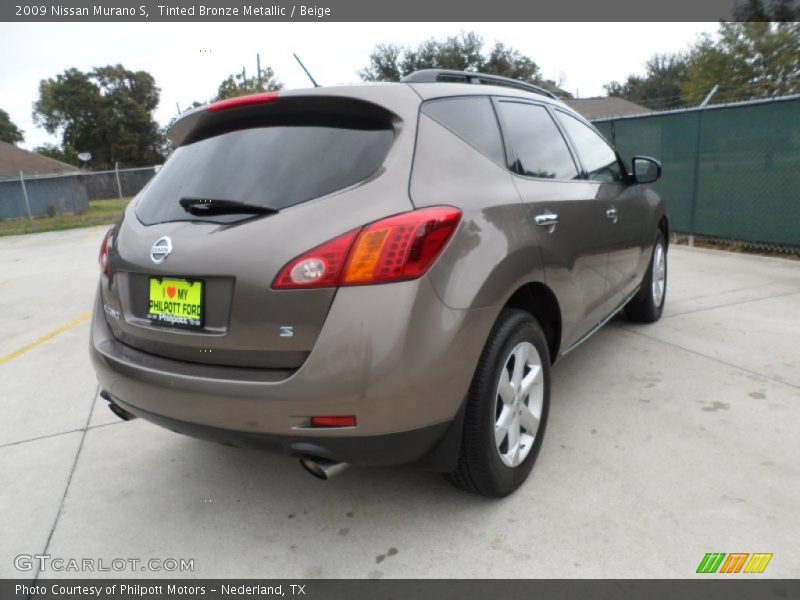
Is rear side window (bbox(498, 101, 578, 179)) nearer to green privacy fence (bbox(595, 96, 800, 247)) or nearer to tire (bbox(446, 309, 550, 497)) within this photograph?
tire (bbox(446, 309, 550, 497))

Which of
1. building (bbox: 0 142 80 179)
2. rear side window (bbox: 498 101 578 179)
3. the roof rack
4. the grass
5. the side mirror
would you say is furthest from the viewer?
building (bbox: 0 142 80 179)

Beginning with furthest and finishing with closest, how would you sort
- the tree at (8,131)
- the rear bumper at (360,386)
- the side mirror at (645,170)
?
the tree at (8,131) → the side mirror at (645,170) → the rear bumper at (360,386)

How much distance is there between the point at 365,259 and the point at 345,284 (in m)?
0.10

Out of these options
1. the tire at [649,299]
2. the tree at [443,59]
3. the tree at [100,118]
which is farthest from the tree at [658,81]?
the tire at [649,299]

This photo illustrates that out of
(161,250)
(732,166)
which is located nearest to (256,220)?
(161,250)

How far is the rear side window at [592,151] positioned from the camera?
3504mm

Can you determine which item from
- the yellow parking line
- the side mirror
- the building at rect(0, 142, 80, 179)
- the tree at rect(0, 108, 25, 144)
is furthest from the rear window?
the tree at rect(0, 108, 25, 144)

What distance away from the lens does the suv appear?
6.16ft

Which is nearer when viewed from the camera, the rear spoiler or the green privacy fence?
the rear spoiler

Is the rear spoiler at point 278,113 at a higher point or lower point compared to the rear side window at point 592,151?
higher

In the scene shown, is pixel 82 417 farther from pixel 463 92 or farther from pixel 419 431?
pixel 463 92

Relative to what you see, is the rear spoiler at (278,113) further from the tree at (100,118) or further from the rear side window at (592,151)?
the tree at (100,118)

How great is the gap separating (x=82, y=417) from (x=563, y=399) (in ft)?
9.57
